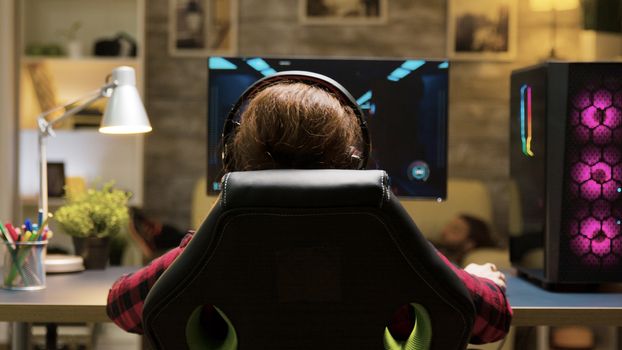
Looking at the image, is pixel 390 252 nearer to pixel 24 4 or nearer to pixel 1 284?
pixel 1 284

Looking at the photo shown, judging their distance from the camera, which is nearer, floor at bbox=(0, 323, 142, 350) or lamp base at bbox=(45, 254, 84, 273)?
lamp base at bbox=(45, 254, 84, 273)

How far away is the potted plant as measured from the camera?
2.05 m

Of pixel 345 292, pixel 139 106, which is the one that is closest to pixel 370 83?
pixel 139 106

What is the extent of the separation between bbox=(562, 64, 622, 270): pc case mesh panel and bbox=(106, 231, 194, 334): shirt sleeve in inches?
38.3

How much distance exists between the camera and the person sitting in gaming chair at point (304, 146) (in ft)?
3.43

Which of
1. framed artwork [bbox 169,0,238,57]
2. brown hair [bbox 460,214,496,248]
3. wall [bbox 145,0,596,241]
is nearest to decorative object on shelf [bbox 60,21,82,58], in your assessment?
wall [bbox 145,0,596,241]

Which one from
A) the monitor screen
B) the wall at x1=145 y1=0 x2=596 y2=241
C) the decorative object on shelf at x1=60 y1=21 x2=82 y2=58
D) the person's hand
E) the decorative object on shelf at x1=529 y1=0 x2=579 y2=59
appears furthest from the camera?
the wall at x1=145 y1=0 x2=596 y2=241

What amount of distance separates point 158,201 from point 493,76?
2129mm

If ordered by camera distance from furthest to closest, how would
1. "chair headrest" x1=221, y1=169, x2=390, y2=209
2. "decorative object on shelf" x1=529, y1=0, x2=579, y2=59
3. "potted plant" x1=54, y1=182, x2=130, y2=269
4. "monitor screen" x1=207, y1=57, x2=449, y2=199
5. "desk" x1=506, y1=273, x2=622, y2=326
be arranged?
"decorative object on shelf" x1=529, y1=0, x2=579, y2=59, "potted plant" x1=54, y1=182, x2=130, y2=269, "monitor screen" x1=207, y1=57, x2=449, y2=199, "desk" x1=506, y1=273, x2=622, y2=326, "chair headrest" x1=221, y1=169, x2=390, y2=209

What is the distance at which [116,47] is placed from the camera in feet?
14.5

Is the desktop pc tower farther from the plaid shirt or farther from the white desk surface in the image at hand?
the white desk surface

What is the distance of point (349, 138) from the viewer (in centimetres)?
108

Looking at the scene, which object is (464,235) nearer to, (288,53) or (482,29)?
(482,29)

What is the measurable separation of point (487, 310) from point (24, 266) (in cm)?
107
